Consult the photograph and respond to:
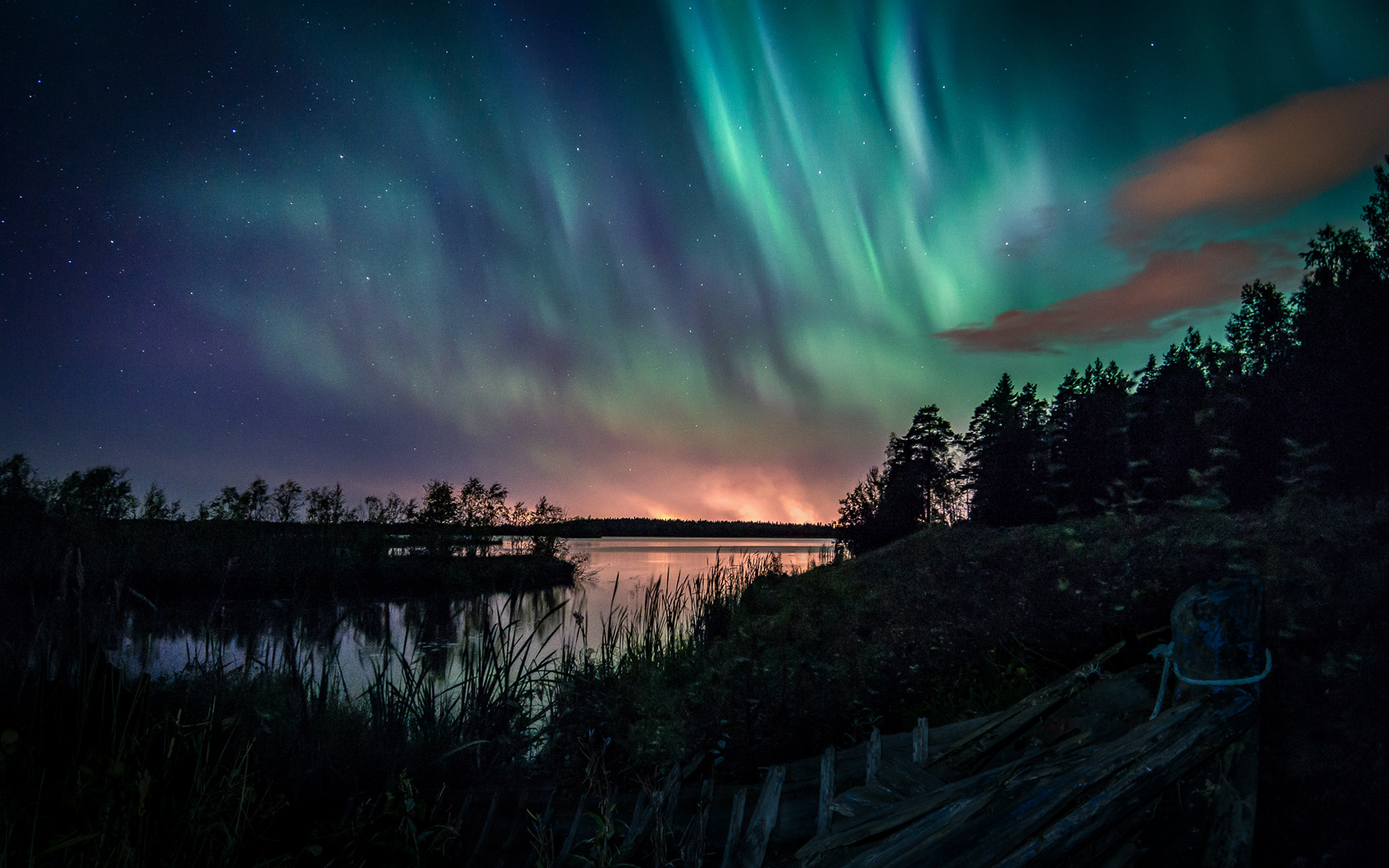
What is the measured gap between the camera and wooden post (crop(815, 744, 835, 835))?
10.9 ft

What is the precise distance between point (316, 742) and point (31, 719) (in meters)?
1.84

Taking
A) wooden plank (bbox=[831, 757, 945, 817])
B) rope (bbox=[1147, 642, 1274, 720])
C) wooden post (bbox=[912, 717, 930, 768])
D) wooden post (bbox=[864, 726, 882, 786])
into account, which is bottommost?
wooden post (bbox=[864, 726, 882, 786])

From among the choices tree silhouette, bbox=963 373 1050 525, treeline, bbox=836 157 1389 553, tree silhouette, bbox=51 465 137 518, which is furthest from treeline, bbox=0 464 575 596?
tree silhouette, bbox=963 373 1050 525

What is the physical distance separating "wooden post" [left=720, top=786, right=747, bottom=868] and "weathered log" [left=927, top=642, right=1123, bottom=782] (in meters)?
1.13

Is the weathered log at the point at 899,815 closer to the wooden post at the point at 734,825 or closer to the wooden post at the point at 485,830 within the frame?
the wooden post at the point at 734,825

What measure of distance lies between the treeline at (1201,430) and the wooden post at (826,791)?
8.13m

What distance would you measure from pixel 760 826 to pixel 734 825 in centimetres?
22

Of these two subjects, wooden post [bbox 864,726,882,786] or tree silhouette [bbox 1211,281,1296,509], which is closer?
wooden post [bbox 864,726,882,786]

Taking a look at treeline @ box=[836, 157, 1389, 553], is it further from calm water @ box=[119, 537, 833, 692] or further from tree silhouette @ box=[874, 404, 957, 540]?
calm water @ box=[119, 537, 833, 692]

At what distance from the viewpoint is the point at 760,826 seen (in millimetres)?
3482

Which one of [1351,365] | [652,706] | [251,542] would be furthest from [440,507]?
[1351,365]

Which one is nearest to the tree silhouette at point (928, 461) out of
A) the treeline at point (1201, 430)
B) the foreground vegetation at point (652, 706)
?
the treeline at point (1201, 430)

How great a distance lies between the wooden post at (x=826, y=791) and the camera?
3.31m

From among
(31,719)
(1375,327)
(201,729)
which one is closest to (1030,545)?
(201,729)
